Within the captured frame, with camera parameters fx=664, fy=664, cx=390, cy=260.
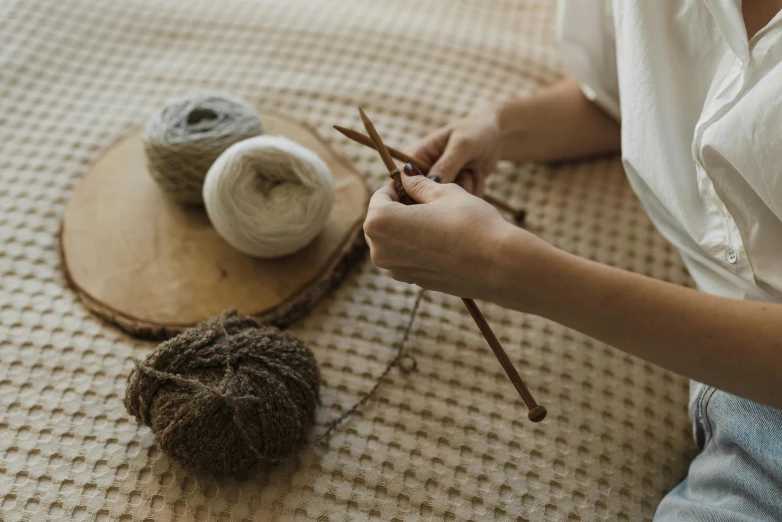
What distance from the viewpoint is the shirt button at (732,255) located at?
601 millimetres

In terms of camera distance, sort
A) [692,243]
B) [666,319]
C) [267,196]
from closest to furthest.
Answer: [666,319] → [692,243] → [267,196]

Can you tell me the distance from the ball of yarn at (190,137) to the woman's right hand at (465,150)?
23 cm

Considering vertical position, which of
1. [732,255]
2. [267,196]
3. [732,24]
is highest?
[732,24]

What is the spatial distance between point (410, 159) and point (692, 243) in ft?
1.01

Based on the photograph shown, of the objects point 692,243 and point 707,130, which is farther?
point 692,243

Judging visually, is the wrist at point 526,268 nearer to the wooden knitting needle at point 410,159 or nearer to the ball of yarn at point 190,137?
the wooden knitting needle at point 410,159

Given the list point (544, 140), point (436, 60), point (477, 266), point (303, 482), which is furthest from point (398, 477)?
point (436, 60)

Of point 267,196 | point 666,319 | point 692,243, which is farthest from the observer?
point 267,196

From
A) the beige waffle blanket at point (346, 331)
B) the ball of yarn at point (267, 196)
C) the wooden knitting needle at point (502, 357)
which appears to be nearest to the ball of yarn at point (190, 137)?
the ball of yarn at point (267, 196)

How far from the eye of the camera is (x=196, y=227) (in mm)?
833

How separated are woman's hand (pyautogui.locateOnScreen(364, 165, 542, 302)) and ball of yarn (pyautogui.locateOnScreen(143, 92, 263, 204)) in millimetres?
308

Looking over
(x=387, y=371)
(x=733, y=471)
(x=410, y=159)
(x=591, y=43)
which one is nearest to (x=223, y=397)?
(x=387, y=371)

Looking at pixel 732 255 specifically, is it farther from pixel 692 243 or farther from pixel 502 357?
pixel 502 357

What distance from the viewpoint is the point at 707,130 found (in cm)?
57
